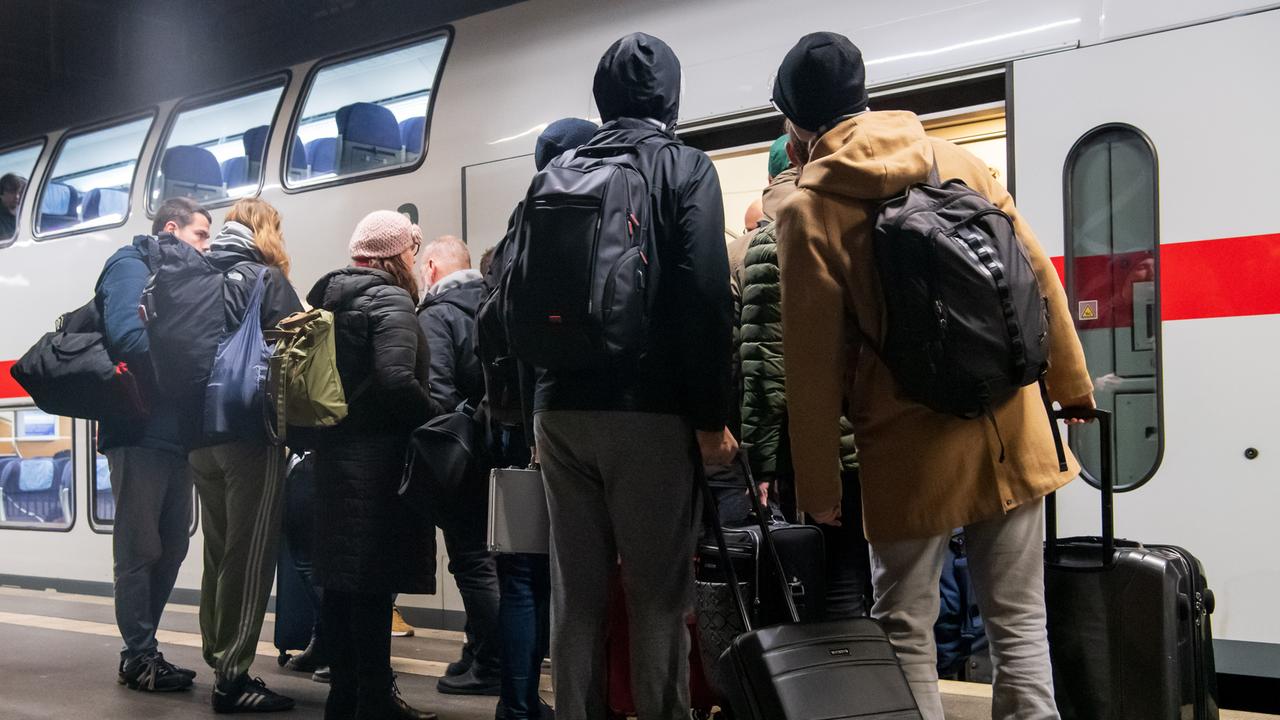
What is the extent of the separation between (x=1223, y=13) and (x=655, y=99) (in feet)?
5.86

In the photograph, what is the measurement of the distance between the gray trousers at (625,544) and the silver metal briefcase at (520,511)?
291 mm

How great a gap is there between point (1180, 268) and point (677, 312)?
5.65 feet

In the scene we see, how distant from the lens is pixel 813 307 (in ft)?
7.57

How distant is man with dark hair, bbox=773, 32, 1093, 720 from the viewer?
2277 millimetres

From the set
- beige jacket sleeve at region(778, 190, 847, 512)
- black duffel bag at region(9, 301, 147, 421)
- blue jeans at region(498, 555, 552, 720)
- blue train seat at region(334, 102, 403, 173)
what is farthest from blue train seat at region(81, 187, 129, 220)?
beige jacket sleeve at region(778, 190, 847, 512)

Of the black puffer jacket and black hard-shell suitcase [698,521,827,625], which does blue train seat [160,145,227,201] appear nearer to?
the black puffer jacket

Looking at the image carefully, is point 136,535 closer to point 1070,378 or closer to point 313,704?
point 313,704

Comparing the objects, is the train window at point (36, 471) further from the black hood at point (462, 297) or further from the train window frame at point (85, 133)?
the black hood at point (462, 297)

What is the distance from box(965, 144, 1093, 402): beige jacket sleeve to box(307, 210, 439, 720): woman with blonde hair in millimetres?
1826

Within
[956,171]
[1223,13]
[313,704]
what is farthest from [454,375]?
[1223,13]

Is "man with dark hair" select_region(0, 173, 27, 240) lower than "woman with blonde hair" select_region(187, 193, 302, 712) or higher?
higher

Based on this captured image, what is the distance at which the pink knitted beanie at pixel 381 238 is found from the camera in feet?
12.1

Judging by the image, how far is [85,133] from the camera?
752 centimetres

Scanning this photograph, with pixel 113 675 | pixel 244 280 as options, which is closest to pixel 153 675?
pixel 113 675
